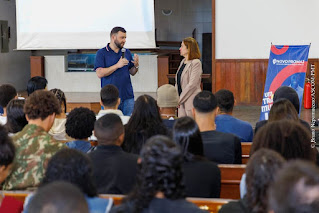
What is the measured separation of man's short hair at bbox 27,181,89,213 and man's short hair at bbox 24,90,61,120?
1773 millimetres

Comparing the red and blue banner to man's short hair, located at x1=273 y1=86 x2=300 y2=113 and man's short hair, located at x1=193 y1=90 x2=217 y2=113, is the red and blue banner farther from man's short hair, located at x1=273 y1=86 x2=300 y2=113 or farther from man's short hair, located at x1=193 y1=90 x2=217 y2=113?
man's short hair, located at x1=193 y1=90 x2=217 y2=113

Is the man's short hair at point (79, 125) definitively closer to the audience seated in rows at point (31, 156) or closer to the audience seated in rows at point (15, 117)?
the audience seated in rows at point (15, 117)

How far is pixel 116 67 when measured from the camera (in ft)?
20.3

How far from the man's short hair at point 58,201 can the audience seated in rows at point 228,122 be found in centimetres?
290

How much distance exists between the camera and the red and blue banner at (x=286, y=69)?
685 centimetres

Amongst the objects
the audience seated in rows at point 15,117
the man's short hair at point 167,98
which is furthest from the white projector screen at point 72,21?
the audience seated in rows at point 15,117

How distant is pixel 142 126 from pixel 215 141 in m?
A: 0.53

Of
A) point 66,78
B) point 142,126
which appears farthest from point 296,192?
point 66,78

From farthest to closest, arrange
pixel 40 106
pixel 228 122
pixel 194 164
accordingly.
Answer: pixel 228 122 → pixel 40 106 → pixel 194 164

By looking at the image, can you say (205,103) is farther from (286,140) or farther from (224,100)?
(286,140)

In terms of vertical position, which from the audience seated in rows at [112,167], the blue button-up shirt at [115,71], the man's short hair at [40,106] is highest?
the blue button-up shirt at [115,71]

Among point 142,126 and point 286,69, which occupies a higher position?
point 286,69

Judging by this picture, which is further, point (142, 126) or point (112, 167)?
point (142, 126)

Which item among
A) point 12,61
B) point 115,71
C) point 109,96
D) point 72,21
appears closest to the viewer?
point 109,96
